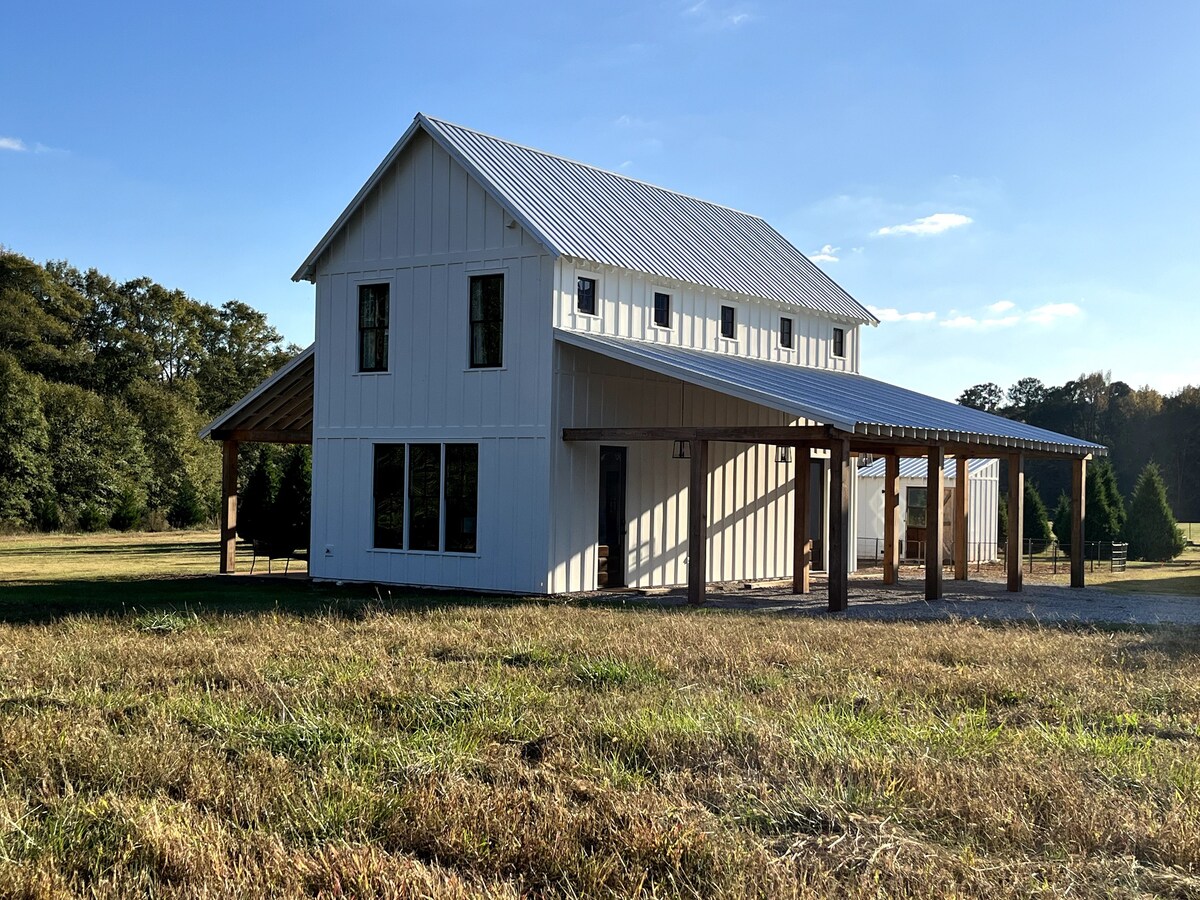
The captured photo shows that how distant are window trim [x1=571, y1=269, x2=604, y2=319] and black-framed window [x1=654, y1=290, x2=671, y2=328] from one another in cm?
164

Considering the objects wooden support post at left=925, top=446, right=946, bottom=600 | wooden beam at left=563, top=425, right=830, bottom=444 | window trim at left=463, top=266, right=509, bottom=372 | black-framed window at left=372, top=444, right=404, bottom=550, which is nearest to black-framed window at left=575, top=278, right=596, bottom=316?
window trim at left=463, top=266, right=509, bottom=372

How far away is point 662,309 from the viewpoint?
73.4 feet

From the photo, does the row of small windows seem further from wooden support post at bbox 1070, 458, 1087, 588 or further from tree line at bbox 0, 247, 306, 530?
tree line at bbox 0, 247, 306, 530

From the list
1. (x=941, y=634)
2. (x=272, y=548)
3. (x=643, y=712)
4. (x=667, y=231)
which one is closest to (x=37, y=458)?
(x=272, y=548)

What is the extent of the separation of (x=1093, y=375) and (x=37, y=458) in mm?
57340

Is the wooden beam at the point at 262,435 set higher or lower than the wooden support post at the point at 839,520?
higher

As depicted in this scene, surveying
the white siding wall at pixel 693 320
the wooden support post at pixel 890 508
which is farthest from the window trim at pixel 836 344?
the wooden support post at pixel 890 508

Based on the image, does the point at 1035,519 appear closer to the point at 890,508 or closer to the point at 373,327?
the point at 890,508

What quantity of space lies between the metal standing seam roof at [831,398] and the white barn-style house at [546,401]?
3.3 inches

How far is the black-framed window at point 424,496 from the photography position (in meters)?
21.1

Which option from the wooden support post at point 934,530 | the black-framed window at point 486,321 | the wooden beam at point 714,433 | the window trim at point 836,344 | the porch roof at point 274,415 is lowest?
the wooden support post at point 934,530

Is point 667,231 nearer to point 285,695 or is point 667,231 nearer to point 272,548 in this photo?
point 272,548

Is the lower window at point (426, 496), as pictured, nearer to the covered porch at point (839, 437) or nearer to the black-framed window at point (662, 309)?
the covered porch at point (839, 437)

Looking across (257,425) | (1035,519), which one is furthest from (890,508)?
(1035,519)
